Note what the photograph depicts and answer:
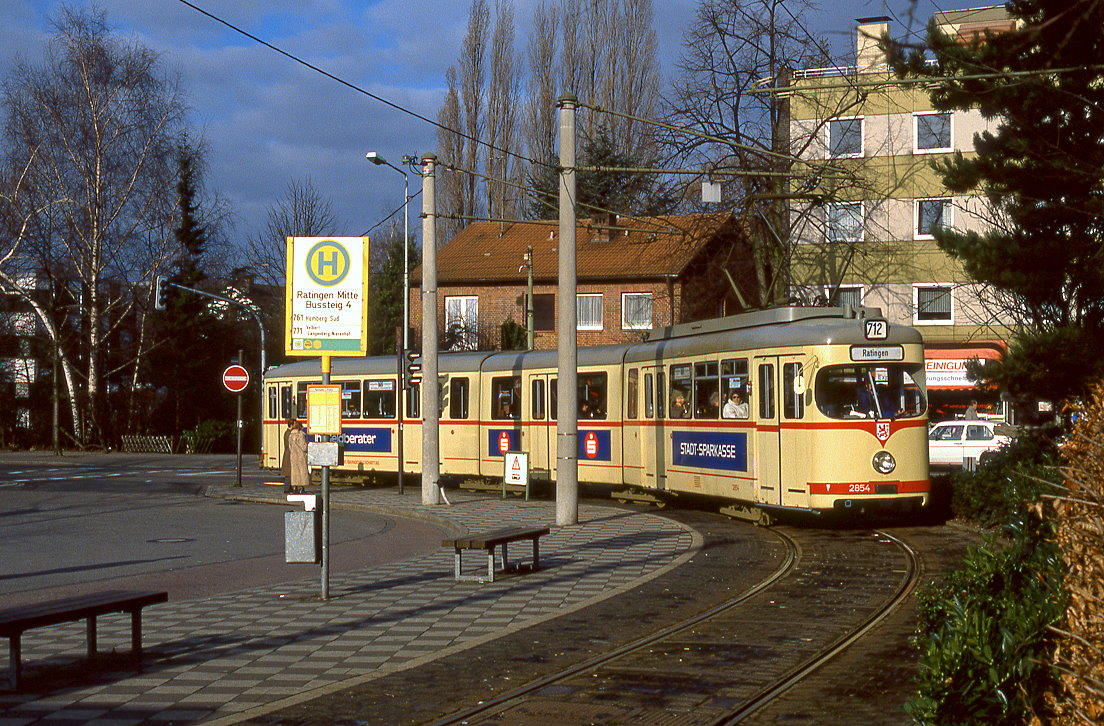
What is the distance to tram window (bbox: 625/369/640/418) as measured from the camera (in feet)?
80.2

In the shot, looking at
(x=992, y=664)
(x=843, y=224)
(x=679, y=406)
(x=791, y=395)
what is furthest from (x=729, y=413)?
(x=843, y=224)

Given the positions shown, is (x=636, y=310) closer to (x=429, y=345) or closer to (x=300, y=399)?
(x=300, y=399)

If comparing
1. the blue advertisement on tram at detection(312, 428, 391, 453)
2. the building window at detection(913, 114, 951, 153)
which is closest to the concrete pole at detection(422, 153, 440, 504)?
the blue advertisement on tram at detection(312, 428, 391, 453)

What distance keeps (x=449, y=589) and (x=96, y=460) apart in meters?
37.9

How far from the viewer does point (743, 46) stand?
32.8 meters

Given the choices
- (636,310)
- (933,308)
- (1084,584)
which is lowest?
(1084,584)

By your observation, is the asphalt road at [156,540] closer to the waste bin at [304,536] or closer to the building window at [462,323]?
the waste bin at [304,536]

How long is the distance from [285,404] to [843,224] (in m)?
20.7

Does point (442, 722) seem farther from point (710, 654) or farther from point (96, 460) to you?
point (96, 460)

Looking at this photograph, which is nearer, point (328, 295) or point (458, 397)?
point (328, 295)

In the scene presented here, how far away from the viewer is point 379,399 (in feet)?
101

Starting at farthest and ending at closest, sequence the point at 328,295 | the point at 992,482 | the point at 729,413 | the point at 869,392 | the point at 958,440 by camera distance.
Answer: the point at 958,440 → the point at 729,413 → the point at 869,392 → the point at 992,482 → the point at 328,295

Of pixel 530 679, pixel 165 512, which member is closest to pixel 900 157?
pixel 165 512

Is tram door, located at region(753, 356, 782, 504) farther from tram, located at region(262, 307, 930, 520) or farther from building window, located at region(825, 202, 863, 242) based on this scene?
building window, located at region(825, 202, 863, 242)
